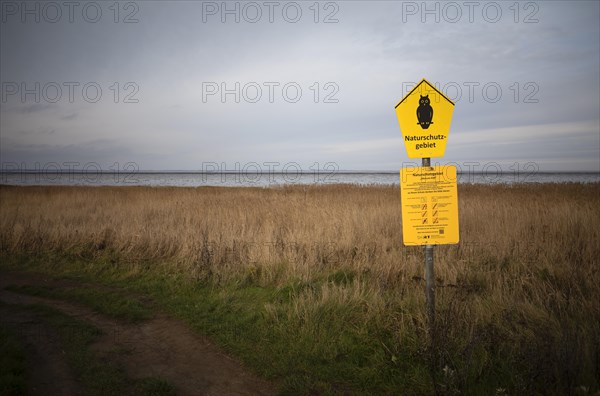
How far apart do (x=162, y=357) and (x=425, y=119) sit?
13.9 ft

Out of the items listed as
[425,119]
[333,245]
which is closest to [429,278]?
[425,119]

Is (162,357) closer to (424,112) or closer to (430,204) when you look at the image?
(430,204)

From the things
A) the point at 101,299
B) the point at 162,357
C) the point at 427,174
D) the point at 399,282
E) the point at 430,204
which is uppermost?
the point at 427,174

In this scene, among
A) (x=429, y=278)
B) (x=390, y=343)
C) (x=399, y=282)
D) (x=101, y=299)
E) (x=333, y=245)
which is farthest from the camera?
(x=333, y=245)

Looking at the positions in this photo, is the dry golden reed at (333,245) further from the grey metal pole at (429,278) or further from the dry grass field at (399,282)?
the grey metal pole at (429,278)

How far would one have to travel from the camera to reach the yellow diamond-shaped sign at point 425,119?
3629mm

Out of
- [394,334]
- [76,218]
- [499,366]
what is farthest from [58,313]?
[76,218]

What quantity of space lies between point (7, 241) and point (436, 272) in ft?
36.9

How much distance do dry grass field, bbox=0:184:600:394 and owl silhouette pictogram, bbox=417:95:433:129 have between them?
213cm

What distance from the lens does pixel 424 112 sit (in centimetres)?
366

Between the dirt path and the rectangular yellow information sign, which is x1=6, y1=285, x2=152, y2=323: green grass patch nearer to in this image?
the dirt path

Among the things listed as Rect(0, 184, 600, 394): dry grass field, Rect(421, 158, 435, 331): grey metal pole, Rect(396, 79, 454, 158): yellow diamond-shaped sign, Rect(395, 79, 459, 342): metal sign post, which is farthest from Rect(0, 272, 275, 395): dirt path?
Rect(396, 79, 454, 158): yellow diamond-shaped sign

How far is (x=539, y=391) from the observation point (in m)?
3.02

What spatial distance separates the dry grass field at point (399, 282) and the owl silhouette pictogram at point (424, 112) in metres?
2.13
